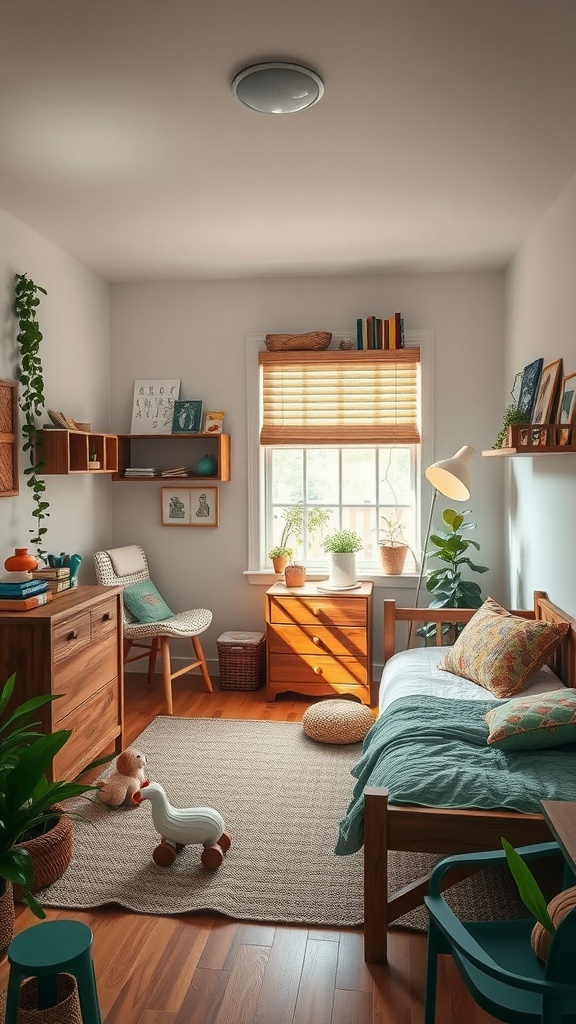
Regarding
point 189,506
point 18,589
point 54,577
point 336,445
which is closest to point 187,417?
point 189,506

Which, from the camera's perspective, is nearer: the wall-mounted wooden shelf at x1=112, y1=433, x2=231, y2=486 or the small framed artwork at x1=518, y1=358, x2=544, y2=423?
the small framed artwork at x1=518, y1=358, x2=544, y2=423

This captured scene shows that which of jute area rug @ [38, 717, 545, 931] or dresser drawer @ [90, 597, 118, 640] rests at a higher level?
dresser drawer @ [90, 597, 118, 640]

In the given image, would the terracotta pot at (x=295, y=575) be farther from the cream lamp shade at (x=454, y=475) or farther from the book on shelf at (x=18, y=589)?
the book on shelf at (x=18, y=589)

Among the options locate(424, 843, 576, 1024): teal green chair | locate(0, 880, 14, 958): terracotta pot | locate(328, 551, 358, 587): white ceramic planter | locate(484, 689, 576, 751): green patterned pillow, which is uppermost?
locate(328, 551, 358, 587): white ceramic planter

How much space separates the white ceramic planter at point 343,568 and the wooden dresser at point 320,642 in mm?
110

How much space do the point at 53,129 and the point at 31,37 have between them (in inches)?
23.0

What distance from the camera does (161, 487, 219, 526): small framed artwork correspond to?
5145mm

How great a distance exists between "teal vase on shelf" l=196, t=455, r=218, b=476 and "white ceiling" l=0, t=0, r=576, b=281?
1.30m

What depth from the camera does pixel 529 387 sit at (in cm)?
384

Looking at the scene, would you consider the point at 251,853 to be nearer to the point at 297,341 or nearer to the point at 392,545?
the point at 392,545

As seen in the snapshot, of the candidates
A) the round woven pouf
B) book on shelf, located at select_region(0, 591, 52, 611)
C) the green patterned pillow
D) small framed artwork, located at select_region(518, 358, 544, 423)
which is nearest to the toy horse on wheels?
book on shelf, located at select_region(0, 591, 52, 611)

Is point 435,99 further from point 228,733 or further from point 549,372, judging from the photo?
point 228,733

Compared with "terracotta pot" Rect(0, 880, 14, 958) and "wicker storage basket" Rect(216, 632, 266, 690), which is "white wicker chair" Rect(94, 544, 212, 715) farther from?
"terracotta pot" Rect(0, 880, 14, 958)

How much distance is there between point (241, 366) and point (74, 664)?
2.49 metres
